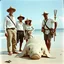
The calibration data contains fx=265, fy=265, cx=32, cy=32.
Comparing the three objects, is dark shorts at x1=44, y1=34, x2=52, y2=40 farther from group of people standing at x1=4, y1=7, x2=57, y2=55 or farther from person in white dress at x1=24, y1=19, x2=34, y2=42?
person in white dress at x1=24, y1=19, x2=34, y2=42

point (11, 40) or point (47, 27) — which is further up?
point (47, 27)

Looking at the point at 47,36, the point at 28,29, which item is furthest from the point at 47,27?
the point at 28,29

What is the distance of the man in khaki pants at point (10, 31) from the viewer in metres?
2.94

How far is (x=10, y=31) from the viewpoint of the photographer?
300 centimetres

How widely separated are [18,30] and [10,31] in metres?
0.13

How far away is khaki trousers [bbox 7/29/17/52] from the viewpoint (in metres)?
3.01

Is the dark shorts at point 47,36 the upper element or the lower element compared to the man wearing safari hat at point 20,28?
lower

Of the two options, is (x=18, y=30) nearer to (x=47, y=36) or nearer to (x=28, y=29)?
(x=28, y=29)

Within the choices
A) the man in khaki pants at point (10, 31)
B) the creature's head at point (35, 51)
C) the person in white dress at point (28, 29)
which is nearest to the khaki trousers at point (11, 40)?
the man in khaki pants at point (10, 31)

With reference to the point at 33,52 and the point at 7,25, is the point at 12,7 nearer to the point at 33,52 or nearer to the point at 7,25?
the point at 7,25

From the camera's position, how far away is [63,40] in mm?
2857

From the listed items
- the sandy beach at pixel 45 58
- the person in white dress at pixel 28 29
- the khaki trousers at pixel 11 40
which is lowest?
the sandy beach at pixel 45 58

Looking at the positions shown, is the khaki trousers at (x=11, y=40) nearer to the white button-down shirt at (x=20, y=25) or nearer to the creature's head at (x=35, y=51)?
the white button-down shirt at (x=20, y=25)

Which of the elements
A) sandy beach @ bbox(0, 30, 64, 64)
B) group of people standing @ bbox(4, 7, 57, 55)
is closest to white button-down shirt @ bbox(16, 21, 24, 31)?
group of people standing @ bbox(4, 7, 57, 55)
